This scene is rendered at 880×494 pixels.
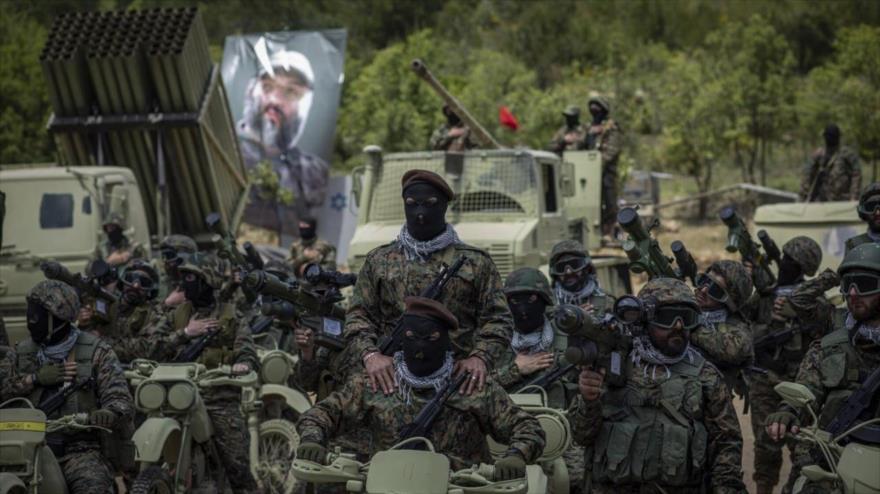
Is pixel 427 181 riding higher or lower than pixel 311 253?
higher

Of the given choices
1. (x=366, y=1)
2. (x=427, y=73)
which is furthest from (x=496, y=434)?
(x=366, y=1)

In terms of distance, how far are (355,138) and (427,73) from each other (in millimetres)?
12426

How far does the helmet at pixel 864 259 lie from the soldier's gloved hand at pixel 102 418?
3683 millimetres

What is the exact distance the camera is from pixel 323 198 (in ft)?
78.6

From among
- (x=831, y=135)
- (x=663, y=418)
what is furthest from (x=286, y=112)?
(x=663, y=418)

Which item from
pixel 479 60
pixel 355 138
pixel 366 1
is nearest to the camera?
pixel 355 138

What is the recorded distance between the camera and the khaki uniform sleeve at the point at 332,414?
5633 millimetres

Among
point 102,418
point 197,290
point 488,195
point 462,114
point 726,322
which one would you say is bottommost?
point 102,418

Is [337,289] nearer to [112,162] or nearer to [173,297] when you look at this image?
[173,297]

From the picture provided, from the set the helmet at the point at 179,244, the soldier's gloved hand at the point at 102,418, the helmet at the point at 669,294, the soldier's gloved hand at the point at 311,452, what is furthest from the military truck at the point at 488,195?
Result: the soldier's gloved hand at the point at 311,452

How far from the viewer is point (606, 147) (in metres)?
16.5

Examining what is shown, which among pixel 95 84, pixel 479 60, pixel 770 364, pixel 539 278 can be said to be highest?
pixel 479 60

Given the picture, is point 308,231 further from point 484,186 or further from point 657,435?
point 657,435

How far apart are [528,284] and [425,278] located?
6.76 ft
